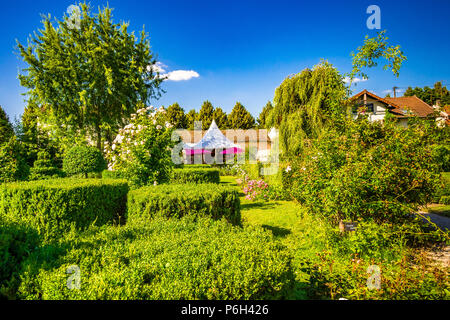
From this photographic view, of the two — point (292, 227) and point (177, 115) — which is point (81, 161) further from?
point (177, 115)

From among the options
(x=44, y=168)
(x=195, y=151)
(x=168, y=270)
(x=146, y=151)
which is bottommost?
(x=168, y=270)

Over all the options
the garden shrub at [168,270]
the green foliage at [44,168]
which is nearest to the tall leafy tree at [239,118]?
the green foliage at [44,168]

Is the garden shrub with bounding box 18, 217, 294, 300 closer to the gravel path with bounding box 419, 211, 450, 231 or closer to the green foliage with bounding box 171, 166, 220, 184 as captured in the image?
the gravel path with bounding box 419, 211, 450, 231

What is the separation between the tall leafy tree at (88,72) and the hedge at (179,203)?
16258mm

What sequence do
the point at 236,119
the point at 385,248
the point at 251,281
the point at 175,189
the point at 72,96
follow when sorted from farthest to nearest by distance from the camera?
the point at 236,119
the point at 72,96
the point at 175,189
the point at 385,248
the point at 251,281

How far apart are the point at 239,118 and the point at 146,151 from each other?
119ft

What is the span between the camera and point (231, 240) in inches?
110

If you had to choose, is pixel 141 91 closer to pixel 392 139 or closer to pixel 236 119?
pixel 392 139

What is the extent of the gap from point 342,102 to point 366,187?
2.46 meters

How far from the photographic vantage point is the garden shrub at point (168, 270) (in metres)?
1.92

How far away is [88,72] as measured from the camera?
1900cm

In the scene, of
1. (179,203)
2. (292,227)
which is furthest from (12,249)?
(292,227)
